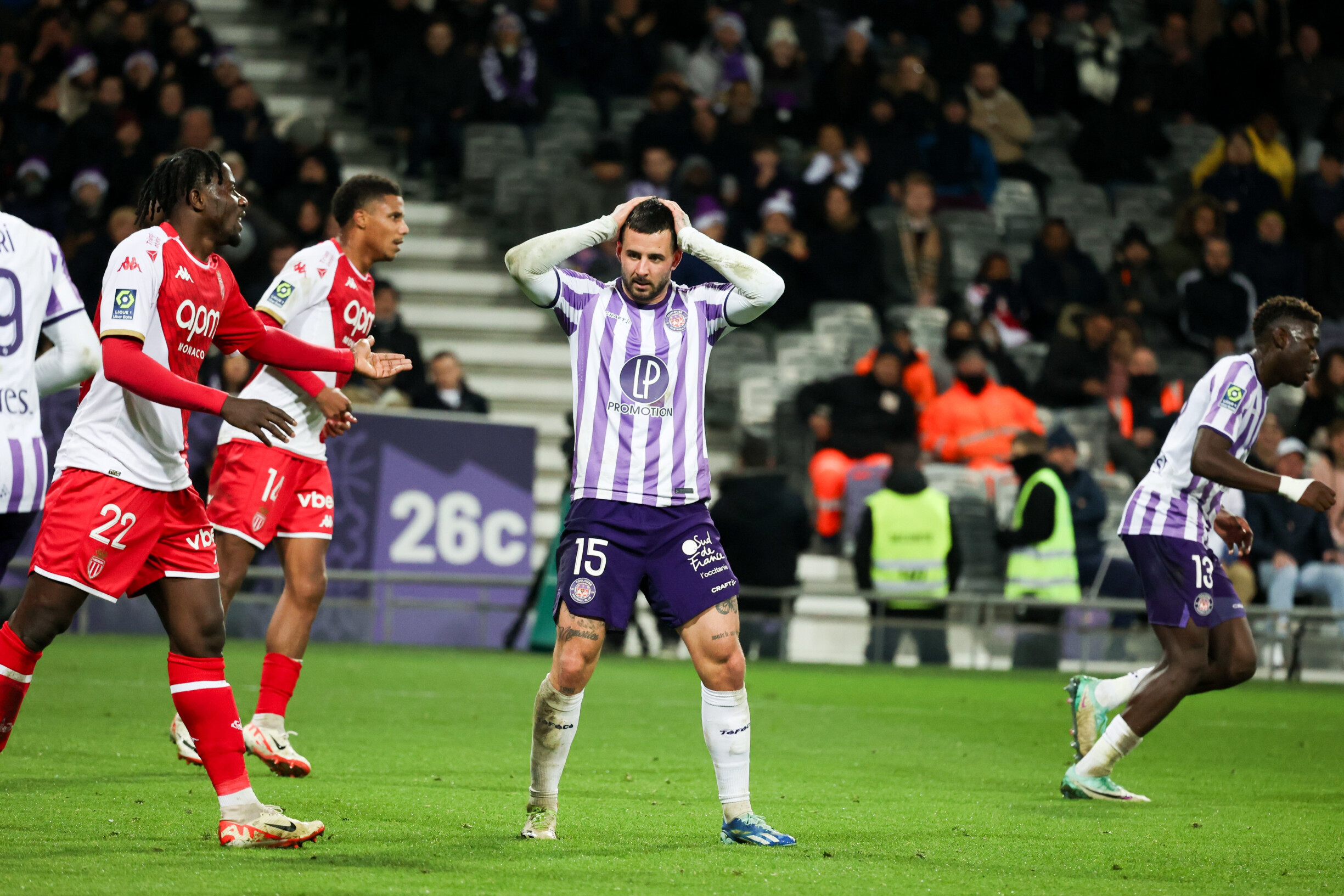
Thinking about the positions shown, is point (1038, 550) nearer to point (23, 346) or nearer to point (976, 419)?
point (976, 419)

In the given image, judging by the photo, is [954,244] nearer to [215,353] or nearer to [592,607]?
[215,353]

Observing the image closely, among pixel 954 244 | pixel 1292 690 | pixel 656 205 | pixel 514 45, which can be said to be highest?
pixel 514 45

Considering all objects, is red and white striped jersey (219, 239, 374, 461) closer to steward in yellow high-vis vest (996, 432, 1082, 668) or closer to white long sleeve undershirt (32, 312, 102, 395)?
white long sleeve undershirt (32, 312, 102, 395)

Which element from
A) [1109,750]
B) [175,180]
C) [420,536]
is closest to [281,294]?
[175,180]

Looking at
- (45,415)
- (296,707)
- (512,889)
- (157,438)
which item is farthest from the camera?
(45,415)

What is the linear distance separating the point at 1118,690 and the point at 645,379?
10.7ft

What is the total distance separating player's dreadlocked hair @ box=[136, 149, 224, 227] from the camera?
19.4 feet

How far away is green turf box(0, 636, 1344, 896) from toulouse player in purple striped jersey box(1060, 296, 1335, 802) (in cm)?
39

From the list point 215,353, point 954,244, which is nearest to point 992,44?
point 954,244

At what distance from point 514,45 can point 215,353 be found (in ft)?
22.1

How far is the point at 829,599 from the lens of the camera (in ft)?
51.5

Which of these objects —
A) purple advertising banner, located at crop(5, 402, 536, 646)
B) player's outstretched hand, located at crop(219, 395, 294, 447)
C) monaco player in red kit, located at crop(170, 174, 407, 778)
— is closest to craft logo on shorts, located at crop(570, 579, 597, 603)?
player's outstretched hand, located at crop(219, 395, 294, 447)

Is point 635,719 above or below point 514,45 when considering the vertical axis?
below

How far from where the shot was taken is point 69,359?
5.61 meters
